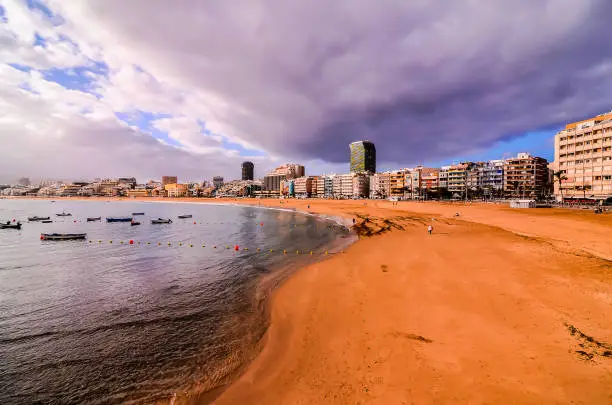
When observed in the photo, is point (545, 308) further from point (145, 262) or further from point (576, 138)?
point (576, 138)

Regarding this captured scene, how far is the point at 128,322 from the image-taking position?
12492 mm

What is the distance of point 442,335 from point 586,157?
96.6m

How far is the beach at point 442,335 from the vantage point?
22.5ft

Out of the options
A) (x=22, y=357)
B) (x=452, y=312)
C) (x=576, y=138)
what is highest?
(x=576, y=138)

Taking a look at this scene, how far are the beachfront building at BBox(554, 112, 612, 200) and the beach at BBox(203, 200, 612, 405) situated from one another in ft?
242

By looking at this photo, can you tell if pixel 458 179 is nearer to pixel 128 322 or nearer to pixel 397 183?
pixel 397 183

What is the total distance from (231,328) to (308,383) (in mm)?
5331

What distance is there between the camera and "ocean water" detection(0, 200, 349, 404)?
27.8 ft

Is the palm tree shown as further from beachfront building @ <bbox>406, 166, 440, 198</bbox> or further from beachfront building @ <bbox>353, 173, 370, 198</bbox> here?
beachfront building @ <bbox>353, 173, 370, 198</bbox>

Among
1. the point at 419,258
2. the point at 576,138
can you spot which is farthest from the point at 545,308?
the point at 576,138

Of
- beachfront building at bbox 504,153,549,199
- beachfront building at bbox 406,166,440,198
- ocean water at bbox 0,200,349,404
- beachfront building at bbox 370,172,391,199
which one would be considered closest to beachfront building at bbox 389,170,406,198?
beachfront building at bbox 370,172,391,199

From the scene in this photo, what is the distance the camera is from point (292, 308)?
13078mm

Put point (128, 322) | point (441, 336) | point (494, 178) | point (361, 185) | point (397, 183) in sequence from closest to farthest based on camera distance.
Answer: point (441, 336) → point (128, 322) → point (494, 178) → point (397, 183) → point (361, 185)

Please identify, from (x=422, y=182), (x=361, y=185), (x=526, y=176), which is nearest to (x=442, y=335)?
(x=526, y=176)
